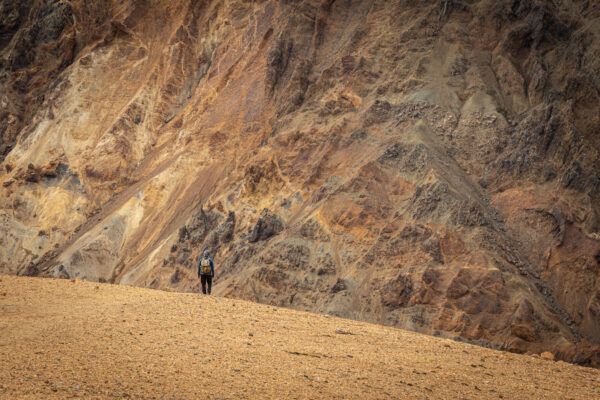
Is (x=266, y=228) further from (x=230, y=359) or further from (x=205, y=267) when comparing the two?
(x=230, y=359)

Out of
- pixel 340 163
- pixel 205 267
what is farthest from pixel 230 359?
pixel 340 163

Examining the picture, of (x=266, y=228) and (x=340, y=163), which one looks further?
(x=340, y=163)

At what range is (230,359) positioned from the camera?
7117 millimetres

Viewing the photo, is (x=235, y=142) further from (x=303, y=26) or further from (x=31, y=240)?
(x=31, y=240)

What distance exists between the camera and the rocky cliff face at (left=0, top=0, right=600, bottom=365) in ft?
56.1

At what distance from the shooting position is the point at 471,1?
25875 millimetres

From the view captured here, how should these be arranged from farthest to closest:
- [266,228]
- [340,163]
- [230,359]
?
[340,163]
[266,228]
[230,359]

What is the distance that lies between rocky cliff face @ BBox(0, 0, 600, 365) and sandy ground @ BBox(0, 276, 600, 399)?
6617mm

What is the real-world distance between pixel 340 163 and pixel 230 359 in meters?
16.4

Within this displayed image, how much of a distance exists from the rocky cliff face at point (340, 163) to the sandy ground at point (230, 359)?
261 inches

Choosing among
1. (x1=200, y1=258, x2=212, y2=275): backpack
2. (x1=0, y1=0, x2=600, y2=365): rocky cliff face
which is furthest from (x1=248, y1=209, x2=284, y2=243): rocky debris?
(x1=200, y1=258, x2=212, y2=275): backpack

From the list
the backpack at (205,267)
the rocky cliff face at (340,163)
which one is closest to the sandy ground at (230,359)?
the backpack at (205,267)

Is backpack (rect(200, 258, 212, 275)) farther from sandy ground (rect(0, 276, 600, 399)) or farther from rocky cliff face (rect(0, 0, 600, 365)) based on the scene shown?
rocky cliff face (rect(0, 0, 600, 365))

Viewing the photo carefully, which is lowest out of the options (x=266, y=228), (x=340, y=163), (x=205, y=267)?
(x=266, y=228)
